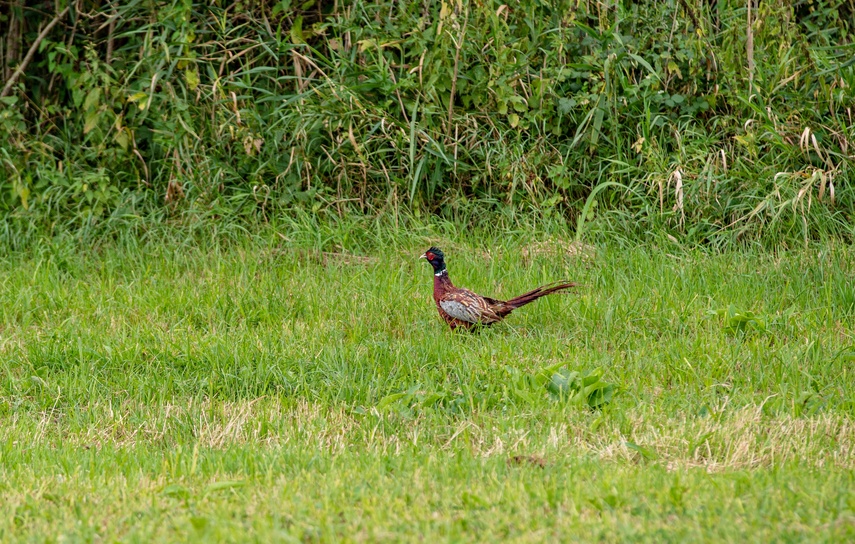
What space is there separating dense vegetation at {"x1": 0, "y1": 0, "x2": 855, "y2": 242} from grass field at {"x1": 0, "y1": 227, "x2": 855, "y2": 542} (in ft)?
1.97

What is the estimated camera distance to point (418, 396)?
211 inches

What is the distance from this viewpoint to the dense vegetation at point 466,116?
826 centimetres

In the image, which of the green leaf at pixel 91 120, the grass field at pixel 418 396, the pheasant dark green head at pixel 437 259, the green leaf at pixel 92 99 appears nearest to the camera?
the grass field at pixel 418 396

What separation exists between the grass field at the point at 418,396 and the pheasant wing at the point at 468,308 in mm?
159

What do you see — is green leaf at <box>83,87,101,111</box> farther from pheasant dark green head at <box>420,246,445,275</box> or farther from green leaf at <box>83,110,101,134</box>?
pheasant dark green head at <box>420,246,445,275</box>

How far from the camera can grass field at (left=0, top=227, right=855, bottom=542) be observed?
12.6ft

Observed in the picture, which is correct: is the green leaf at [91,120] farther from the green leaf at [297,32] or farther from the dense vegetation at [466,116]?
the green leaf at [297,32]

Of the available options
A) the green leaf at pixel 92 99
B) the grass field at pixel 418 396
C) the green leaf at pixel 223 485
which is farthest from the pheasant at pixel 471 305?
the green leaf at pixel 92 99

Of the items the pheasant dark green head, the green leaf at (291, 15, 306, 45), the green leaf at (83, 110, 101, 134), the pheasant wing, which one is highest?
the green leaf at (291, 15, 306, 45)

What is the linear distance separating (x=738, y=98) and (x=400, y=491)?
549 cm

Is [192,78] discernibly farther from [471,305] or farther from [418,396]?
[418,396]

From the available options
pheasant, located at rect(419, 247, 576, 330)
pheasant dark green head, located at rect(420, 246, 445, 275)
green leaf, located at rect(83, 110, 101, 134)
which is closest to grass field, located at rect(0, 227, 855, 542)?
pheasant, located at rect(419, 247, 576, 330)

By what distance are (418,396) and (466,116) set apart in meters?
3.91

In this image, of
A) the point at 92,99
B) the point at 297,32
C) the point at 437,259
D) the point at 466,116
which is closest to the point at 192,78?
the point at 92,99
